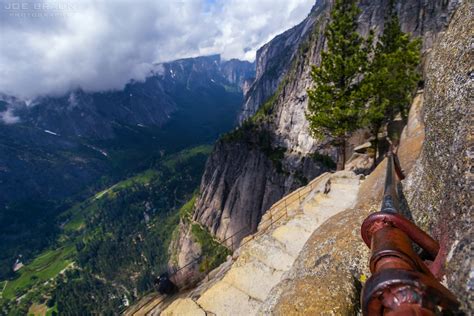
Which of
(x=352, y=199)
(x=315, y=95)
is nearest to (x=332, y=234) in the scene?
(x=352, y=199)

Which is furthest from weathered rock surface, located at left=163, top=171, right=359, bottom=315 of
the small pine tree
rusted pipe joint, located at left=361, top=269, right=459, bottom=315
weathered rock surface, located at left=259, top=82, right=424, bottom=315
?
the small pine tree

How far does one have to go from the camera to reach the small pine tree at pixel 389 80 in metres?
28.6

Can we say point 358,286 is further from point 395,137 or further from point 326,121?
point 395,137

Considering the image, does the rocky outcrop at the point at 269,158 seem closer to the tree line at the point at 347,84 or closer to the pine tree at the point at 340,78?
the tree line at the point at 347,84

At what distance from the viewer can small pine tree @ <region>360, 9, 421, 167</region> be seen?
28.6 metres

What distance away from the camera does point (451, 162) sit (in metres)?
6.50

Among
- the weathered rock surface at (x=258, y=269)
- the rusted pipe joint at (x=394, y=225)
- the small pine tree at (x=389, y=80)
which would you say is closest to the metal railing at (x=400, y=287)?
the rusted pipe joint at (x=394, y=225)

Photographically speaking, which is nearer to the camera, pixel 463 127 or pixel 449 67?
pixel 463 127

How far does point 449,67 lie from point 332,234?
6616 mm

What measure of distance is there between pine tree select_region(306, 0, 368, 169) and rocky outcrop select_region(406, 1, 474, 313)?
1978 centimetres

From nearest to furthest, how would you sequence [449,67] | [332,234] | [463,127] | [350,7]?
1. [463,127]
2. [449,67]
3. [332,234]
4. [350,7]

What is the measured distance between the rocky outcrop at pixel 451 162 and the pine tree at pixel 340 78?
19785 millimetres

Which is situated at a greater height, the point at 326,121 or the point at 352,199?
the point at 326,121

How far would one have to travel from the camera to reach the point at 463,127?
248 inches
